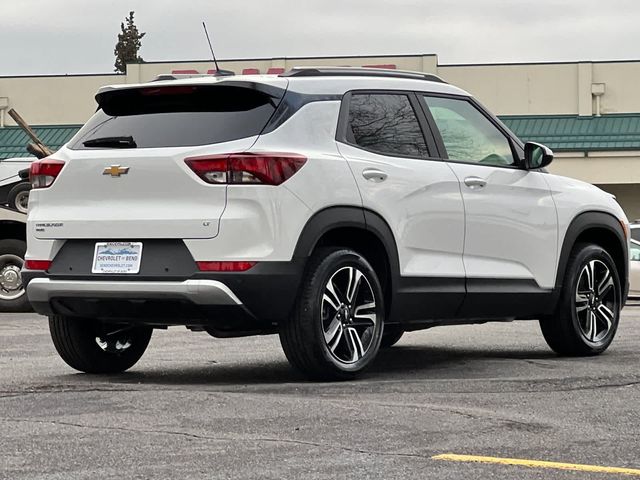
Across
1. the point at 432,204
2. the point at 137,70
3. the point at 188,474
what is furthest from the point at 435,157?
the point at 137,70

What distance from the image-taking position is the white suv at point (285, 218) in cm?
793

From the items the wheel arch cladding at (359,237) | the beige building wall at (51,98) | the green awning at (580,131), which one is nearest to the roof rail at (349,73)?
the wheel arch cladding at (359,237)

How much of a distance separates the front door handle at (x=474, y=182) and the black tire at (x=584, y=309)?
3.83ft

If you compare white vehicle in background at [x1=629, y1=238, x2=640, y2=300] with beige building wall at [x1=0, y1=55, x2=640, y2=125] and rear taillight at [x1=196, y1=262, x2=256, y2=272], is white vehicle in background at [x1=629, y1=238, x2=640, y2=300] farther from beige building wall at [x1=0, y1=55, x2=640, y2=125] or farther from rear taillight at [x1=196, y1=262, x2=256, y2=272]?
beige building wall at [x1=0, y1=55, x2=640, y2=125]

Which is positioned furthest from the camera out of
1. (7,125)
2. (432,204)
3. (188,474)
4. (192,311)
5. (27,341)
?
(7,125)

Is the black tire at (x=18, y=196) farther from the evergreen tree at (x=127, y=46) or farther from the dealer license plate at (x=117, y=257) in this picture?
the evergreen tree at (x=127, y=46)

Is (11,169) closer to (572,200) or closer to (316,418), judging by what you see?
(572,200)

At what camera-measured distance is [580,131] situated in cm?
4794

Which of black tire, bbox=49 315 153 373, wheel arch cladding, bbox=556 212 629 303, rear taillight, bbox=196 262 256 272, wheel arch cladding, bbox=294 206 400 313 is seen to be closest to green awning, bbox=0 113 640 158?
wheel arch cladding, bbox=556 212 629 303

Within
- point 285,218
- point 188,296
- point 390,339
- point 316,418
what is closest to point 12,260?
point 390,339

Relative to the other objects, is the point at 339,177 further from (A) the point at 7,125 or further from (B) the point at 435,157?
(A) the point at 7,125

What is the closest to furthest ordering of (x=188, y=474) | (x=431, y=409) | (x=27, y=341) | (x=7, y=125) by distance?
(x=188, y=474)
(x=431, y=409)
(x=27, y=341)
(x=7, y=125)

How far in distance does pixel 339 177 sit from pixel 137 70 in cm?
4283

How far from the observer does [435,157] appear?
29.8 feet
